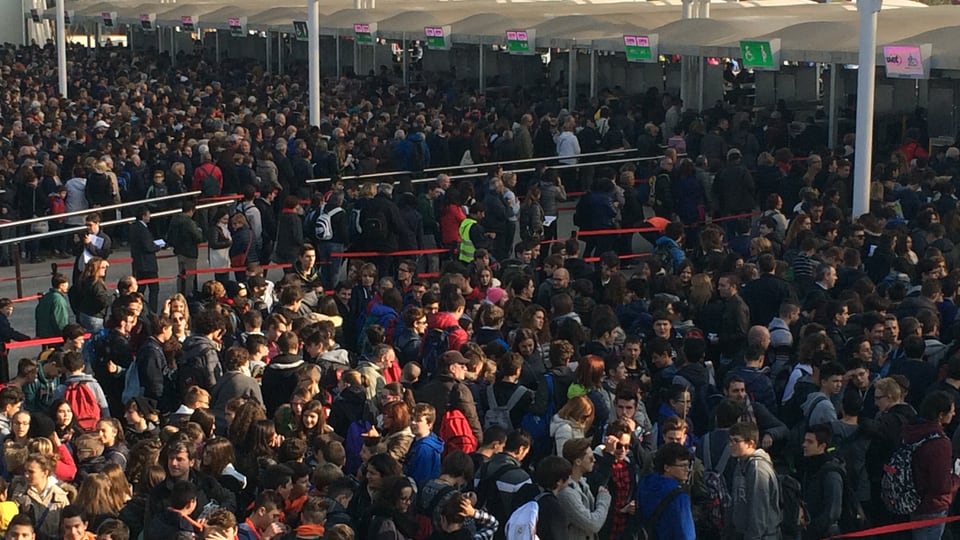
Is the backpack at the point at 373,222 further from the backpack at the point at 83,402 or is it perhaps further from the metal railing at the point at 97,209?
the backpack at the point at 83,402

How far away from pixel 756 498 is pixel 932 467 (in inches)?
45.6

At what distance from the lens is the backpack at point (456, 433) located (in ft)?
33.2

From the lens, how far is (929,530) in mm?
9797

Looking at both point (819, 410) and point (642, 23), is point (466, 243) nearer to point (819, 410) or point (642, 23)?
point (819, 410)

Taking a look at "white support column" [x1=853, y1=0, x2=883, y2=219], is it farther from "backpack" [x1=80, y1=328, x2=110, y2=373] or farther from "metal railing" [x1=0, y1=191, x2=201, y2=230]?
"backpack" [x1=80, y1=328, x2=110, y2=373]

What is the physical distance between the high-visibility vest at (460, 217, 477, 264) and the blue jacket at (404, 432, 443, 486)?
761 cm

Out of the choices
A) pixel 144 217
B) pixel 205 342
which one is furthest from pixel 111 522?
pixel 144 217

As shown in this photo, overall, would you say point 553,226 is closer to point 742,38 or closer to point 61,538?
point 742,38

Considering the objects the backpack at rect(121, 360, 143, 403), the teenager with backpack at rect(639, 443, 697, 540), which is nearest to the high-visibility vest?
the backpack at rect(121, 360, 143, 403)

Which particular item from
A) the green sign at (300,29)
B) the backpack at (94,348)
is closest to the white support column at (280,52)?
the green sign at (300,29)

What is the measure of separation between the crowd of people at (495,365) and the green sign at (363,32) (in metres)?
15.0

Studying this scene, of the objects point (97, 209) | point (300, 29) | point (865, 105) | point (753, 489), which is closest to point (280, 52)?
point (300, 29)

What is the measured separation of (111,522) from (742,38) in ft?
66.7

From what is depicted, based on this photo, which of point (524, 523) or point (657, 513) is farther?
point (657, 513)
